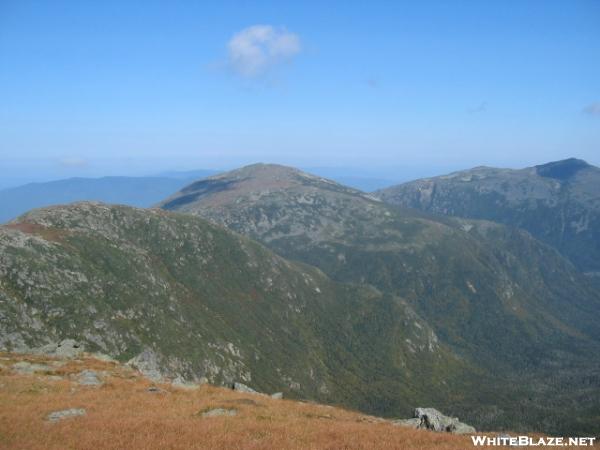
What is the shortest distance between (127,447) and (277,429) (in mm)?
10031

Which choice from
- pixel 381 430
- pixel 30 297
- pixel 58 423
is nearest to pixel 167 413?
pixel 58 423

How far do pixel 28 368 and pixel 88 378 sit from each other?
1131cm

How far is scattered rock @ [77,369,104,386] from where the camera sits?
1906 inches

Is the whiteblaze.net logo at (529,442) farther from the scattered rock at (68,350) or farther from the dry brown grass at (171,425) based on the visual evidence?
the scattered rock at (68,350)

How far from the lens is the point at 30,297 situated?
18938cm

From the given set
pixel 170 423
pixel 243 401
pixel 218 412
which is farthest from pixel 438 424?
pixel 170 423

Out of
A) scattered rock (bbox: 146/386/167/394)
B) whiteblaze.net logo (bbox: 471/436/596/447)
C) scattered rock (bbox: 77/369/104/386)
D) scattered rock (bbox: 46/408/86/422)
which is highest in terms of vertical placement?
scattered rock (bbox: 46/408/86/422)

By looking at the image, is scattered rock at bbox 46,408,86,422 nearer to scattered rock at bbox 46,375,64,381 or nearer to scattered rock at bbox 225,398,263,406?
scattered rock at bbox 225,398,263,406

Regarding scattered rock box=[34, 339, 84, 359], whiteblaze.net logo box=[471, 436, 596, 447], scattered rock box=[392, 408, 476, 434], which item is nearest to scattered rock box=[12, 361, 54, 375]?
scattered rock box=[34, 339, 84, 359]

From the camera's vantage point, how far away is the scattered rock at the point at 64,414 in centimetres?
3419

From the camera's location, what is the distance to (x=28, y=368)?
187 ft

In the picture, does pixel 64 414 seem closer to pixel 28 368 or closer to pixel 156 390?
pixel 156 390

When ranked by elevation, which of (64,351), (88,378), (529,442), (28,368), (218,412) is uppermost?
(218,412)

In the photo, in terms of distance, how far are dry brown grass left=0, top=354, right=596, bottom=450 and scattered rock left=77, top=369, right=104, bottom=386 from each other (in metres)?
2.41
